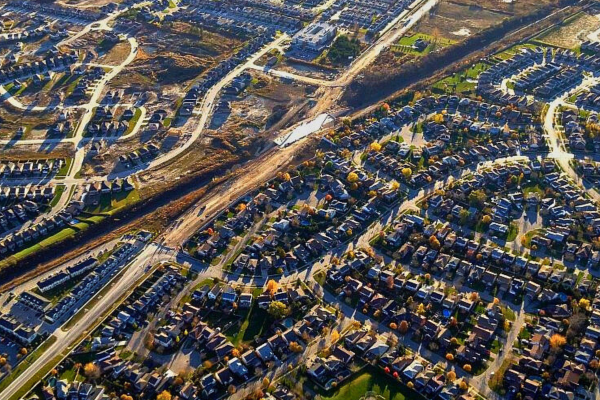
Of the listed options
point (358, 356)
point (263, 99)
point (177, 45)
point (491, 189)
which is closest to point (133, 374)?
point (358, 356)

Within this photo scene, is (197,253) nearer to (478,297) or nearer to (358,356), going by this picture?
(358,356)

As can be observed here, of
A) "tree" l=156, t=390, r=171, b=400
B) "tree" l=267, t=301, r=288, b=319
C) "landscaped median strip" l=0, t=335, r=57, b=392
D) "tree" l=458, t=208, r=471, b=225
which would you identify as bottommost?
"landscaped median strip" l=0, t=335, r=57, b=392

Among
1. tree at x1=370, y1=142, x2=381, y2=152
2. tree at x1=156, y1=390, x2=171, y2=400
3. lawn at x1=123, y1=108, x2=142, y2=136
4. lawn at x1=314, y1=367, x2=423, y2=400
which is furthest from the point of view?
lawn at x1=123, y1=108, x2=142, y2=136

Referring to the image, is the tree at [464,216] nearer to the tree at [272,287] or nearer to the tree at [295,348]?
the tree at [272,287]

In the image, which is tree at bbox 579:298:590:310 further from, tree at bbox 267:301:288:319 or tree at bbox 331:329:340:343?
tree at bbox 267:301:288:319

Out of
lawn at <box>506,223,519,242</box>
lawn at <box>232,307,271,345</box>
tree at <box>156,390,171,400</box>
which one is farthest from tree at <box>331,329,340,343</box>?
lawn at <box>506,223,519,242</box>

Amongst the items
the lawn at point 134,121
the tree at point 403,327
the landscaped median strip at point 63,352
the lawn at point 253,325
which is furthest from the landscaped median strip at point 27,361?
the lawn at point 134,121

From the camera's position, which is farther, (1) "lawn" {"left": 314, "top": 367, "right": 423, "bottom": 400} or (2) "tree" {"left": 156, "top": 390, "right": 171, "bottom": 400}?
(1) "lawn" {"left": 314, "top": 367, "right": 423, "bottom": 400}
